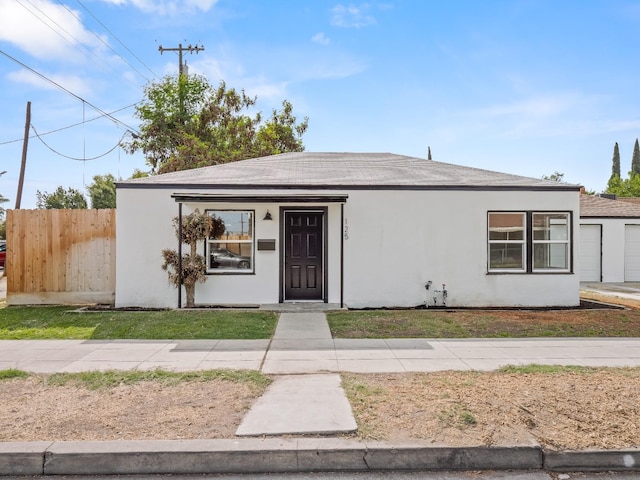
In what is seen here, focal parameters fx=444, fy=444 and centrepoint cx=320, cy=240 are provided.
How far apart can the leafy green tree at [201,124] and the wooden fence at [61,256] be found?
58.4ft

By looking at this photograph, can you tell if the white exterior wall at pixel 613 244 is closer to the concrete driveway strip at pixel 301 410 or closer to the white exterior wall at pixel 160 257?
the white exterior wall at pixel 160 257

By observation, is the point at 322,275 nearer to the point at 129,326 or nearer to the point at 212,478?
the point at 129,326

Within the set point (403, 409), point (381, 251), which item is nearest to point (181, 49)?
point (381, 251)

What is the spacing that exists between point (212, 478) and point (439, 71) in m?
13.3

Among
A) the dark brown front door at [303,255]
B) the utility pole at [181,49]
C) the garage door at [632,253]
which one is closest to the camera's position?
the dark brown front door at [303,255]

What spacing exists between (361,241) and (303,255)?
1.41 m

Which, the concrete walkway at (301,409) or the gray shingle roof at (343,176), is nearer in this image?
the concrete walkway at (301,409)

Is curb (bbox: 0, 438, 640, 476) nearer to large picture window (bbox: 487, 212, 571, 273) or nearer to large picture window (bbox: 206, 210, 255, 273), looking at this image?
large picture window (bbox: 206, 210, 255, 273)

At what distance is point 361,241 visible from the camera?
34.0 feet

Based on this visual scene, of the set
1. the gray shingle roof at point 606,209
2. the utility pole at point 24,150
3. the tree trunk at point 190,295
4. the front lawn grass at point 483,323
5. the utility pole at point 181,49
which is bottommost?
the front lawn grass at point 483,323

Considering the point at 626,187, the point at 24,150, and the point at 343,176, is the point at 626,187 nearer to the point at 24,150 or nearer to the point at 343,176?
the point at 343,176

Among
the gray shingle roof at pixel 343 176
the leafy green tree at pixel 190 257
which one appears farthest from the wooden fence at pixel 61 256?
the leafy green tree at pixel 190 257

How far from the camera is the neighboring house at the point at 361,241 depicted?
10.2m

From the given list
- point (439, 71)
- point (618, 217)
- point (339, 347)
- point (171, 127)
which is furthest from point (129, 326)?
point (171, 127)
